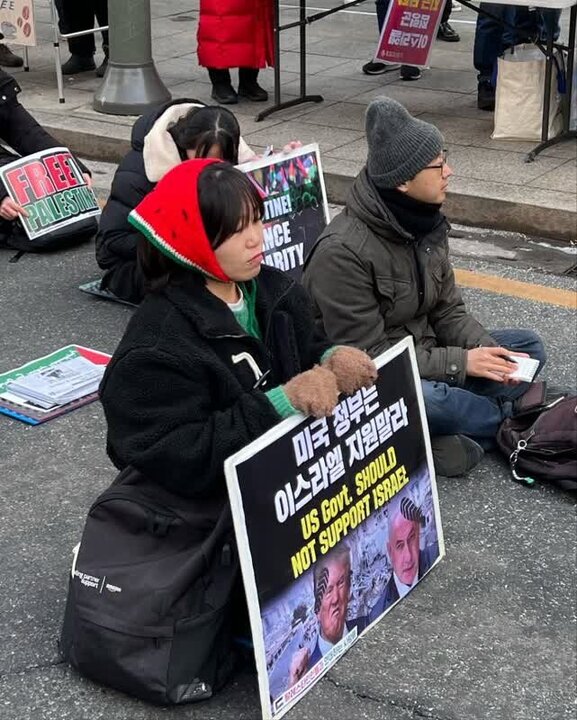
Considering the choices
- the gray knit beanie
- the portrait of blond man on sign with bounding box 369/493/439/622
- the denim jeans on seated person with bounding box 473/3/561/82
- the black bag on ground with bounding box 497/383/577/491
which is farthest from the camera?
the denim jeans on seated person with bounding box 473/3/561/82

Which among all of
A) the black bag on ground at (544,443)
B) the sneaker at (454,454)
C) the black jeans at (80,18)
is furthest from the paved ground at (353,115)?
the sneaker at (454,454)

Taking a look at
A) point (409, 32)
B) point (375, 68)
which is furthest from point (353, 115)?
point (375, 68)

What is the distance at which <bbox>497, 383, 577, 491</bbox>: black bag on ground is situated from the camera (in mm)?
3978

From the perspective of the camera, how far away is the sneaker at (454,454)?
4.08 metres

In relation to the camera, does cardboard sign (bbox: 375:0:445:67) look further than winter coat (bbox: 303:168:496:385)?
Yes

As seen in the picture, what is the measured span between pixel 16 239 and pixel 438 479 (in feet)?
9.89

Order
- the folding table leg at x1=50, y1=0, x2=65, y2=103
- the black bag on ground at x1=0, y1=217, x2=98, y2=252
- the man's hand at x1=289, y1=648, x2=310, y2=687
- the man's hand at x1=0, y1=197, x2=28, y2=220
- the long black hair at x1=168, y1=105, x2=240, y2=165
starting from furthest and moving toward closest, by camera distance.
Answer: the folding table leg at x1=50, y1=0, x2=65, y2=103, the black bag on ground at x1=0, y1=217, x2=98, y2=252, the man's hand at x1=0, y1=197, x2=28, y2=220, the long black hair at x1=168, y1=105, x2=240, y2=165, the man's hand at x1=289, y1=648, x2=310, y2=687

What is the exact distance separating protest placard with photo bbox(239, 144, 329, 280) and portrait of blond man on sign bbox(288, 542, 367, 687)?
217 cm

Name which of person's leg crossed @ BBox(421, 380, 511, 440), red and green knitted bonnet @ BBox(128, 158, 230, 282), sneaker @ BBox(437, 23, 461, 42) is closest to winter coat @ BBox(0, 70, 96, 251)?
person's leg crossed @ BBox(421, 380, 511, 440)

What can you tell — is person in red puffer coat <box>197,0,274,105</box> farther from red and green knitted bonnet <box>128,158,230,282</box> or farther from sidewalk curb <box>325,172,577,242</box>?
red and green knitted bonnet <box>128,158,230,282</box>

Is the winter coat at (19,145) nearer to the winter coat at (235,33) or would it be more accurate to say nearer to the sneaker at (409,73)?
the winter coat at (235,33)

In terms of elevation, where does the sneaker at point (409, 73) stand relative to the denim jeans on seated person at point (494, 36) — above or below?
below

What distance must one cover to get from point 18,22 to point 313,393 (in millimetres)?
6507

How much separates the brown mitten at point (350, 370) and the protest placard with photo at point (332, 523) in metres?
0.07
